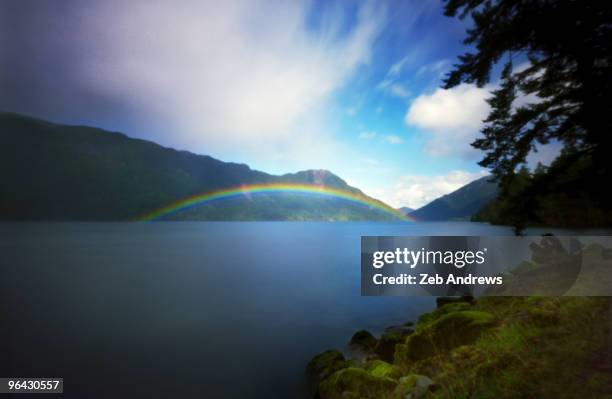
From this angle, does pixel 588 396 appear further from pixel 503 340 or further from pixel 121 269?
pixel 121 269

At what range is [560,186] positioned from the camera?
8492 mm

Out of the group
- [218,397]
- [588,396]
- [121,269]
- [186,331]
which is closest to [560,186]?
[588,396]

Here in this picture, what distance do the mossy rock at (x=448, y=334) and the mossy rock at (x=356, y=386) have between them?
5.14ft

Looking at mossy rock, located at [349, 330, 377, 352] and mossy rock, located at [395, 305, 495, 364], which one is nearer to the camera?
mossy rock, located at [395, 305, 495, 364]

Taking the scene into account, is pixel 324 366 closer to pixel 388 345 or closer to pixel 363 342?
pixel 388 345

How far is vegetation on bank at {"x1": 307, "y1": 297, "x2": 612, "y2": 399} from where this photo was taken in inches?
148

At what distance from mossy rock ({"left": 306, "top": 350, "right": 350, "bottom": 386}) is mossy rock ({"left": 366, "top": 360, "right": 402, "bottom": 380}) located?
131 cm

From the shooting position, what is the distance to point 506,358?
4.51 metres

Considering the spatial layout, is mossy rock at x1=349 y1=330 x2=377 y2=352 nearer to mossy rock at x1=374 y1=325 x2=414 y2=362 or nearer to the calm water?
the calm water

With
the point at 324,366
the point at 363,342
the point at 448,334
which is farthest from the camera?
the point at 363,342

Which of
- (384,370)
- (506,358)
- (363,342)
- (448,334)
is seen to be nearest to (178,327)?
(363,342)

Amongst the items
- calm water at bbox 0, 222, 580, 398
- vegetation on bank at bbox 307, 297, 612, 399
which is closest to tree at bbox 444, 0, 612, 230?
vegetation on bank at bbox 307, 297, 612, 399

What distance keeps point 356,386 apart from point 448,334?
2724 millimetres

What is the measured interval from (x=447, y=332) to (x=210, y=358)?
9.94m
